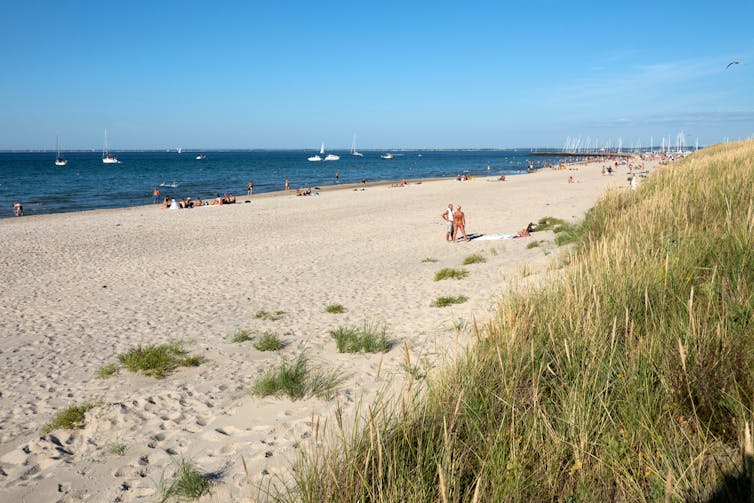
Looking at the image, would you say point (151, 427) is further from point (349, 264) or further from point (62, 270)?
point (62, 270)

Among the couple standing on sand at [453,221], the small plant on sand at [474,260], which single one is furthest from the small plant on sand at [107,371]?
the couple standing on sand at [453,221]

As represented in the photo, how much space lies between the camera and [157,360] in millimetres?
6906

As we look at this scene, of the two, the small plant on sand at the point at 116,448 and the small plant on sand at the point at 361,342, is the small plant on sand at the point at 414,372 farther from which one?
the small plant on sand at the point at 116,448

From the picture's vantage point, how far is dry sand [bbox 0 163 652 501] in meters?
4.56

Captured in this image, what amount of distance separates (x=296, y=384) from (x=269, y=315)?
385 cm

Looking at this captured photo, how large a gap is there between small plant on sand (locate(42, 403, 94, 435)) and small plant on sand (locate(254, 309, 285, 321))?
388cm

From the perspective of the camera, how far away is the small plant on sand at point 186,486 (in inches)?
152

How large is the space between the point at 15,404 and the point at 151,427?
2.05 m

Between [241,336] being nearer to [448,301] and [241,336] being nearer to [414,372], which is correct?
[448,301]

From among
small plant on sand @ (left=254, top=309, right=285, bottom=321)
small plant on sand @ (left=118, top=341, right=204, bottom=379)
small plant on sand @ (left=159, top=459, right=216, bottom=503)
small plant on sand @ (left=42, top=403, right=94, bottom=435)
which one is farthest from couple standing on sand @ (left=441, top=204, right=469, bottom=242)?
small plant on sand @ (left=159, top=459, right=216, bottom=503)

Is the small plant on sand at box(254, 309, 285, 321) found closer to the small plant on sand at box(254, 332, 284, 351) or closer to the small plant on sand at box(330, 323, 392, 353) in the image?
the small plant on sand at box(254, 332, 284, 351)

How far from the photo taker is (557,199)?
102 feet

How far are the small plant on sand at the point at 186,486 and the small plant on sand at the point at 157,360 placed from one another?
270 cm

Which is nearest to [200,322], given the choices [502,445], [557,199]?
[502,445]
